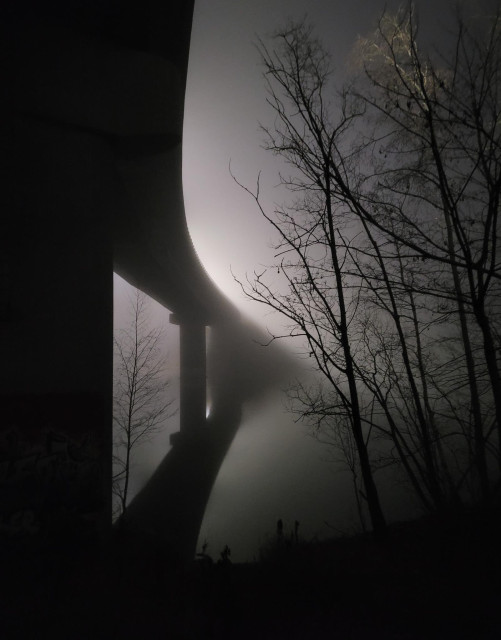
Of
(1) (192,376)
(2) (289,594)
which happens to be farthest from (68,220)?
(1) (192,376)

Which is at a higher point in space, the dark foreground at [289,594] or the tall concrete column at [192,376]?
the tall concrete column at [192,376]

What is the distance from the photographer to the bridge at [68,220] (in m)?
5.46

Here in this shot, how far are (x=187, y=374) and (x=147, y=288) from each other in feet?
31.3

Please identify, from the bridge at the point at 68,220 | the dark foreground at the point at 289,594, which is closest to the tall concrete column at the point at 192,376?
the bridge at the point at 68,220

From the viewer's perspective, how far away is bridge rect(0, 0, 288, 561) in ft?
17.9

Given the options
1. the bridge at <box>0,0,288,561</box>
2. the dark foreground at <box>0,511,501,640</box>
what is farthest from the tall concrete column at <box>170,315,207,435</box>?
the dark foreground at <box>0,511,501,640</box>

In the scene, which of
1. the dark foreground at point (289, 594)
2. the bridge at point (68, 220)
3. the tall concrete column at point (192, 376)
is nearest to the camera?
the dark foreground at point (289, 594)

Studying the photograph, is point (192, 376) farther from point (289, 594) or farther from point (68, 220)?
point (289, 594)

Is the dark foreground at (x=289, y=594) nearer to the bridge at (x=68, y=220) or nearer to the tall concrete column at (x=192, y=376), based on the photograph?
the bridge at (x=68, y=220)

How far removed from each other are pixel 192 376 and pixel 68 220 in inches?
799

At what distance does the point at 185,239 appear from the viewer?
13.5 meters

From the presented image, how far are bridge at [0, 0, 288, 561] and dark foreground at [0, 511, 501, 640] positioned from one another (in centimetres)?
92

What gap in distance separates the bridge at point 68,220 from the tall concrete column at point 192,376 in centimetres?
1778

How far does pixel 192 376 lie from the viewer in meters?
25.8
